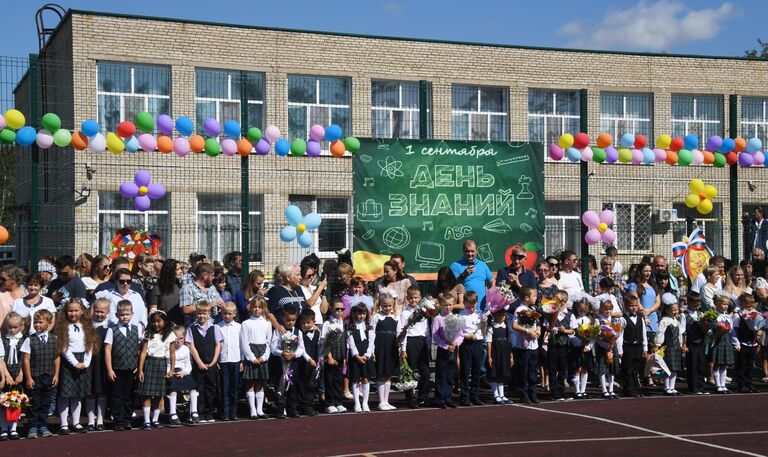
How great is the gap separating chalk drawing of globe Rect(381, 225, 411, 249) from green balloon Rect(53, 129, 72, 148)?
15.3 feet

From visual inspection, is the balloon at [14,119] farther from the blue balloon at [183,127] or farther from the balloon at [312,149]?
the balloon at [312,149]

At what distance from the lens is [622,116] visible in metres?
31.0

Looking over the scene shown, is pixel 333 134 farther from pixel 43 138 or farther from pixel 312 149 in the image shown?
pixel 43 138

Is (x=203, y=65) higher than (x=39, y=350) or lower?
higher

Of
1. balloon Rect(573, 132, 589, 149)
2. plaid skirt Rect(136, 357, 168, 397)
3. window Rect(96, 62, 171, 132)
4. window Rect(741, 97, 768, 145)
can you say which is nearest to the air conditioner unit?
window Rect(741, 97, 768, 145)

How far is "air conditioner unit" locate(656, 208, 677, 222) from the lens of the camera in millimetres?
26722

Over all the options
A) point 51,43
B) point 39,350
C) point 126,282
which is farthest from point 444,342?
point 51,43

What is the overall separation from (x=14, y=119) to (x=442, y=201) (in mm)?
6288

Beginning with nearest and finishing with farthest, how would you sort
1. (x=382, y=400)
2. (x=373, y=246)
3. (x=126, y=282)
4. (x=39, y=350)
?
(x=39, y=350), (x=126, y=282), (x=382, y=400), (x=373, y=246)

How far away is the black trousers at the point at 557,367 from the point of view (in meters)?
13.4

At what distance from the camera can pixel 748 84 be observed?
33781mm

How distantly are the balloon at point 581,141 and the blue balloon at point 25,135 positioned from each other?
26.4 ft

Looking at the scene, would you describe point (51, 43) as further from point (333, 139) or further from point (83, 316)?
point (83, 316)

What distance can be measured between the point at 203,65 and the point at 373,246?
13.6m
